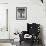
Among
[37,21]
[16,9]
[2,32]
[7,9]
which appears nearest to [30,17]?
[37,21]

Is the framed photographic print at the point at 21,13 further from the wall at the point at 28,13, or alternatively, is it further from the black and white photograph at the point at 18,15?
the wall at the point at 28,13

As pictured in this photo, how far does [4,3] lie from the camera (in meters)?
3.77

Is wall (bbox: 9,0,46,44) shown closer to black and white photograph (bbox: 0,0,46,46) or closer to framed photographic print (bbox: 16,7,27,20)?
black and white photograph (bbox: 0,0,46,46)

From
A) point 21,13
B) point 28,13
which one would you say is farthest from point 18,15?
point 28,13

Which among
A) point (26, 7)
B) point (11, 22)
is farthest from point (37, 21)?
point (11, 22)

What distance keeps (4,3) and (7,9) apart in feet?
0.76

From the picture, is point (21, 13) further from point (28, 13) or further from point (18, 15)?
point (28, 13)

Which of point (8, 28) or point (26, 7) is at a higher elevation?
point (26, 7)

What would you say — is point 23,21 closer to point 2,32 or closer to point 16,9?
point 16,9

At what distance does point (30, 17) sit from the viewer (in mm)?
3740

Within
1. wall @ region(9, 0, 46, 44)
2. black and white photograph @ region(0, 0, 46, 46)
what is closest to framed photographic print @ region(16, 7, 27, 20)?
black and white photograph @ region(0, 0, 46, 46)

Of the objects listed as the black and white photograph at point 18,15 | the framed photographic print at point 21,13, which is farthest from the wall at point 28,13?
the framed photographic print at point 21,13

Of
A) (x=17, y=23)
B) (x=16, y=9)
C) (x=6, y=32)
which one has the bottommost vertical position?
(x=6, y=32)

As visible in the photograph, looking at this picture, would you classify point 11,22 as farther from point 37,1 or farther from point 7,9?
point 37,1
